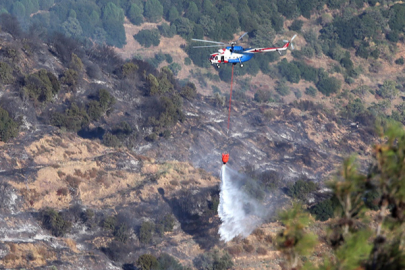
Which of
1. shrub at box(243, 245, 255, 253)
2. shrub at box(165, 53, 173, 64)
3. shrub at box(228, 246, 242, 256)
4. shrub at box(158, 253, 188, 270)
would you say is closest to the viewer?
shrub at box(158, 253, 188, 270)

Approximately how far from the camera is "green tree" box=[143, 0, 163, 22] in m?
126

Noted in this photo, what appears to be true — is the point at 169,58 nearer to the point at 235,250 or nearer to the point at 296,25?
the point at 296,25

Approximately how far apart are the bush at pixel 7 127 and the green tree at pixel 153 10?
238ft

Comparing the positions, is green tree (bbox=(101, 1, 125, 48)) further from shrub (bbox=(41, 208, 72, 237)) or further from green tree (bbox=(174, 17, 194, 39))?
shrub (bbox=(41, 208, 72, 237))

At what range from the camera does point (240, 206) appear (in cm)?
5419

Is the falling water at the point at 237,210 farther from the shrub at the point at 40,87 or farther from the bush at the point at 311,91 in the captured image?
the bush at the point at 311,91

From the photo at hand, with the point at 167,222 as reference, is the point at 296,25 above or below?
above

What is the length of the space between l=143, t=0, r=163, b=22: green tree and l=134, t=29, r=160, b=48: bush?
267 inches

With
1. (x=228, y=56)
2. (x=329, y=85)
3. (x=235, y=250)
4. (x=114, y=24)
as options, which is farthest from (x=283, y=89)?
(x=235, y=250)

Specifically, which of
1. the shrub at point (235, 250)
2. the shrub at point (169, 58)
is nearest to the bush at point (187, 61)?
the shrub at point (169, 58)

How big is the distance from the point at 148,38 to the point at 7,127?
2595 inches

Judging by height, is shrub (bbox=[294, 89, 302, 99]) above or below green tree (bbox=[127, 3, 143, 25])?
below

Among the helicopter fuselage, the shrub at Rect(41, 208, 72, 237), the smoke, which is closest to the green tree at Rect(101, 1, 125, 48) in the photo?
the smoke

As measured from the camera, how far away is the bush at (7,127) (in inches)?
2169
